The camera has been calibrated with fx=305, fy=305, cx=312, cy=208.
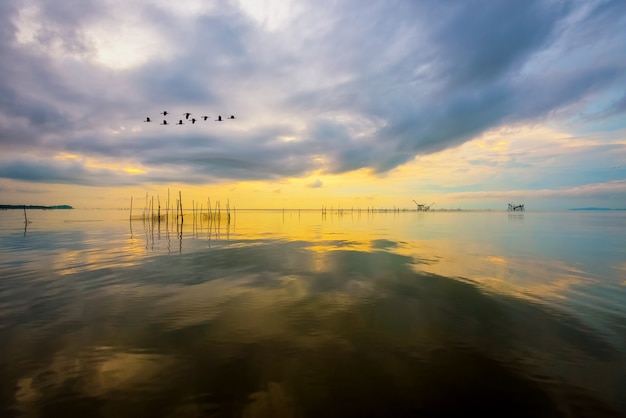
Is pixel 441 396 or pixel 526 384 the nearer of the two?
pixel 441 396

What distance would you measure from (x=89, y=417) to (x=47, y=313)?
10181 mm

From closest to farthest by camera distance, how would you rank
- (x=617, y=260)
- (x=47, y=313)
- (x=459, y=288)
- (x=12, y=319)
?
1. (x=12, y=319)
2. (x=47, y=313)
3. (x=459, y=288)
4. (x=617, y=260)

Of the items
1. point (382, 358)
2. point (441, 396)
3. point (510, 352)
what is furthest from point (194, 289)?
point (510, 352)

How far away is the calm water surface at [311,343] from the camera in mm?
7938

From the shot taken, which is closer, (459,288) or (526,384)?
(526,384)

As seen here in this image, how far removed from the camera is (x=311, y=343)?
37.4ft

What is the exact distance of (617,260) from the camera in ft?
95.8

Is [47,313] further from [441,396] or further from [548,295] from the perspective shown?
[548,295]

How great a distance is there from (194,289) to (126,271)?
29.1 ft

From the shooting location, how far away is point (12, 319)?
1351cm

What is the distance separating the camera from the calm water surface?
26.0 feet

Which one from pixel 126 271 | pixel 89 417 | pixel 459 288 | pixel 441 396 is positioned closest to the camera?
pixel 89 417

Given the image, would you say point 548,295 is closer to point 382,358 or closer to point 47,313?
point 382,358

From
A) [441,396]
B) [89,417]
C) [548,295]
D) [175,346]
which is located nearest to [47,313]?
[175,346]
